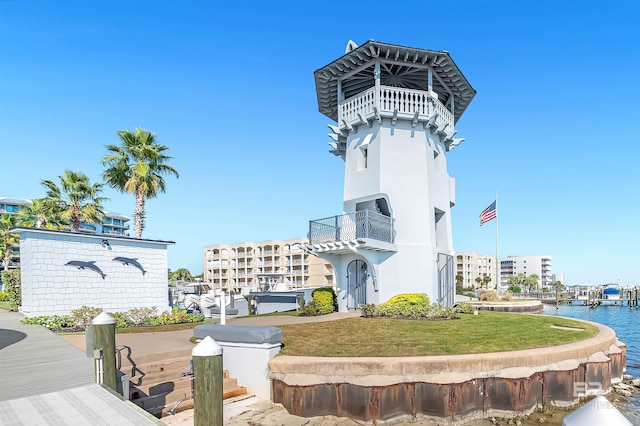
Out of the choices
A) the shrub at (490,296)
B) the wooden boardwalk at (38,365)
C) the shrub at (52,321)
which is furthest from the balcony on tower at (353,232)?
the shrub at (490,296)

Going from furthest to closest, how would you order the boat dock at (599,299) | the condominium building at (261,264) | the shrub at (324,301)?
the condominium building at (261,264)
the boat dock at (599,299)
the shrub at (324,301)

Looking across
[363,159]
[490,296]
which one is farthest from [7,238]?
[490,296]

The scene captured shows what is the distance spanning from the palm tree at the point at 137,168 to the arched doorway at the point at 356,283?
13736 mm

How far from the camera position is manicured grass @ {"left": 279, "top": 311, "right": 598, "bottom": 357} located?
9.17 meters

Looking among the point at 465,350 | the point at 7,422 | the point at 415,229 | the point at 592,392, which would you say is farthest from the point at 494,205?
the point at 7,422

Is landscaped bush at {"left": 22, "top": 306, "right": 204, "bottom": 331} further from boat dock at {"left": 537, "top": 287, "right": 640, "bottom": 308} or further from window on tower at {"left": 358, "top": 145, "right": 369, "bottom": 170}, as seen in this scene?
boat dock at {"left": 537, "top": 287, "right": 640, "bottom": 308}

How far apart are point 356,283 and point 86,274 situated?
39.9 ft

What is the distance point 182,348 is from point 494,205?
30302 mm

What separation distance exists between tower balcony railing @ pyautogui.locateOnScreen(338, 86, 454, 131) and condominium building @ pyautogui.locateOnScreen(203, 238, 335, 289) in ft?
211

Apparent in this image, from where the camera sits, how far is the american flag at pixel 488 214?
32053mm

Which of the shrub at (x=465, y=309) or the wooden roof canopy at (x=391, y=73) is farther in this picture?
the wooden roof canopy at (x=391, y=73)

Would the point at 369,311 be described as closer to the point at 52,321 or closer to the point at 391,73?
the point at 52,321

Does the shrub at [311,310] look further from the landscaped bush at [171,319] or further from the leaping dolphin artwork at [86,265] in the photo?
the leaping dolphin artwork at [86,265]

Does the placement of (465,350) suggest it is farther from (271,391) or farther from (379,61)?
(379,61)
